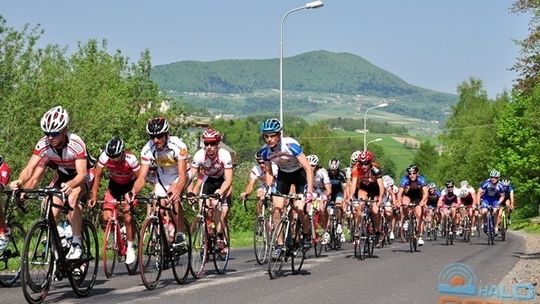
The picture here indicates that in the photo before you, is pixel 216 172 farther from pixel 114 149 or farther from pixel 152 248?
pixel 152 248

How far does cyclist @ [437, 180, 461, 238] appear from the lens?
89.9 feet

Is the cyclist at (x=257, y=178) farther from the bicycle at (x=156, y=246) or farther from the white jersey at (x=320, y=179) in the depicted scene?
the bicycle at (x=156, y=246)

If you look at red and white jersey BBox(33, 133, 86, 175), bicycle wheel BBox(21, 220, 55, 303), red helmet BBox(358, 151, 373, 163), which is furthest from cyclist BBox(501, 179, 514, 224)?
bicycle wheel BBox(21, 220, 55, 303)

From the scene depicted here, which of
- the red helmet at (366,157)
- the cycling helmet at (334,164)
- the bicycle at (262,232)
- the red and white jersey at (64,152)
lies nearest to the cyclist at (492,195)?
the cycling helmet at (334,164)

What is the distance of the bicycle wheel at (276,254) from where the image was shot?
12.5 m

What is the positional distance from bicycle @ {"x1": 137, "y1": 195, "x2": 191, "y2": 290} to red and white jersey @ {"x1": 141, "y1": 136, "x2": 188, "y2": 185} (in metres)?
0.68

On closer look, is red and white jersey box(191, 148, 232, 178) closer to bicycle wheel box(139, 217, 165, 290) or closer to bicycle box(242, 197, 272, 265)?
bicycle box(242, 197, 272, 265)

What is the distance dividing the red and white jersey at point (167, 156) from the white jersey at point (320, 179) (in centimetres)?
710

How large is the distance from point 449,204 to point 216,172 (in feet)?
51.4

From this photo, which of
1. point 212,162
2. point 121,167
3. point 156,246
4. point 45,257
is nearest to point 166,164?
point 121,167

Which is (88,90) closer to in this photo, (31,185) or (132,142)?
(132,142)

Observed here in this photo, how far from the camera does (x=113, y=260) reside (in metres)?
13.1

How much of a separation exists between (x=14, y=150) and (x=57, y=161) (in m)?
34.7

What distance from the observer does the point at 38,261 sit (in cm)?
946
